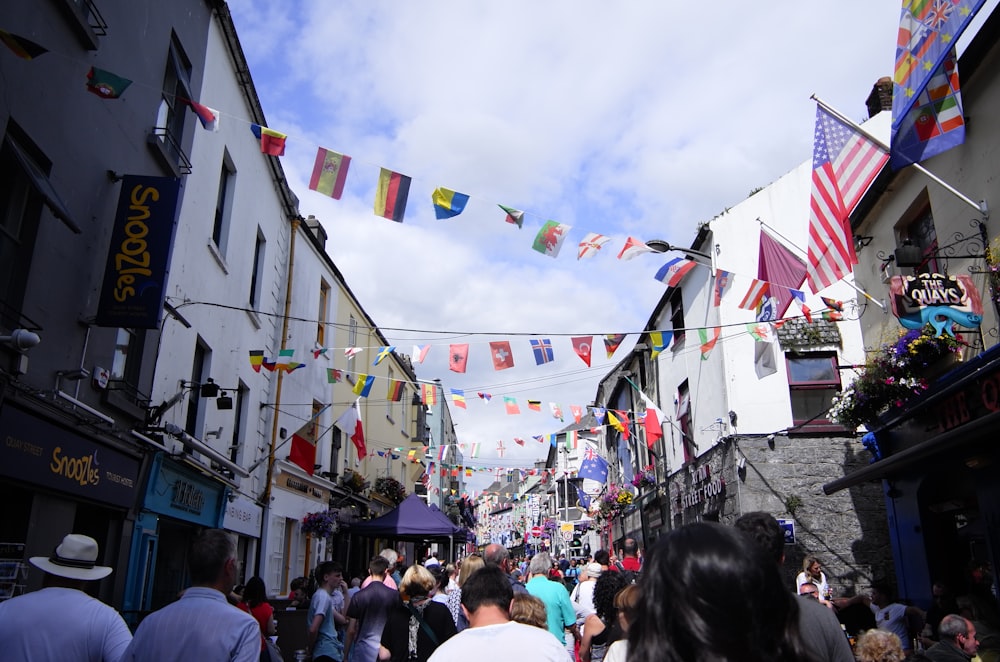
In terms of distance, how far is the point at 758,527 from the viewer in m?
2.89

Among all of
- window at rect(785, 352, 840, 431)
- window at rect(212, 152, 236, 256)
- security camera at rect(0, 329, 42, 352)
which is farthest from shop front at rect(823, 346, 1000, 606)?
window at rect(212, 152, 236, 256)

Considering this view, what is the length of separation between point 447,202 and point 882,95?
34.0 ft

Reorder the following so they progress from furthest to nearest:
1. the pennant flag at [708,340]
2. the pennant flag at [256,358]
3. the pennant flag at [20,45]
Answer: the pennant flag at [708,340], the pennant flag at [256,358], the pennant flag at [20,45]

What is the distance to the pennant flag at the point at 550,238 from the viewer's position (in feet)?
31.5

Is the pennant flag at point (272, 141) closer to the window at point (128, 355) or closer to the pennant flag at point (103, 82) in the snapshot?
the pennant flag at point (103, 82)

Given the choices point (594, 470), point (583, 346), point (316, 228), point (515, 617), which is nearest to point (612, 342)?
point (583, 346)

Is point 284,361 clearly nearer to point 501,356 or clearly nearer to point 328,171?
point 501,356

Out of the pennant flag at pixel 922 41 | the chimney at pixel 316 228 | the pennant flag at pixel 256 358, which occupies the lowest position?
the pennant flag at pixel 256 358

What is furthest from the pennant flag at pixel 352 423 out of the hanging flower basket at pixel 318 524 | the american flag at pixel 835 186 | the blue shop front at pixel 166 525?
the american flag at pixel 835 186

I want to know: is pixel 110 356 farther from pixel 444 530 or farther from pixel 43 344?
pixel 444 530

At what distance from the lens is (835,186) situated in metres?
9.52

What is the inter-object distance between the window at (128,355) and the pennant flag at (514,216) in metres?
4.73

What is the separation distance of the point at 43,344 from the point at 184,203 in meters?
4.00

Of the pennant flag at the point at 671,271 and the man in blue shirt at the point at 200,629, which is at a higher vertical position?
the pennant flag at the point at 671,271
